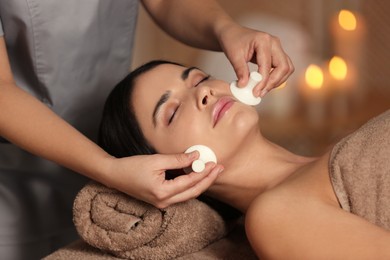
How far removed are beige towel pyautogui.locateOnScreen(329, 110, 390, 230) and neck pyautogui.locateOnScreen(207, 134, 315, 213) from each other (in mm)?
178

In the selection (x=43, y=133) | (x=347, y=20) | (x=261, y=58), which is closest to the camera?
(x=43, y=133)

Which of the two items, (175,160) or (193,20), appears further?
(193,20)

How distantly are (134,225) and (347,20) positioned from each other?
2.20 meters

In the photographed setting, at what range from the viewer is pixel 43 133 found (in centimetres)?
155

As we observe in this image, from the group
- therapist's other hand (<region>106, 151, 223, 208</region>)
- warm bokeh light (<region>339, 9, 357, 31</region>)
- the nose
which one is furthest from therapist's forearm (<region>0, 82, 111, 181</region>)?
warm bokeh light (<region>339, 9, 357, 31</region>)

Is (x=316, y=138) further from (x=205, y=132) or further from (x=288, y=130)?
(x=205, y=132)

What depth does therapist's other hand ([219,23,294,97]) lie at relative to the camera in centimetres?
165

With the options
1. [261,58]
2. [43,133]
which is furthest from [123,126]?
[261,58]

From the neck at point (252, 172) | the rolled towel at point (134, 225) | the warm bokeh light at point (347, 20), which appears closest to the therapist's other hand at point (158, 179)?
the rolled towel at point (134, 225)

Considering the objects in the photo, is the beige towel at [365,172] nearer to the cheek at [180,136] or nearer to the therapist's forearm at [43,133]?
the cheek at [180,136]

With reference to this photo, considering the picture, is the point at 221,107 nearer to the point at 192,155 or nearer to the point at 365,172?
the point at 192,155

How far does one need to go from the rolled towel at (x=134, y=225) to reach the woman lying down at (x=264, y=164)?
0.53ft

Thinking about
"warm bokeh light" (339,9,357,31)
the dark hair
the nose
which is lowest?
"warm bokeh light" (339,9,357,31)

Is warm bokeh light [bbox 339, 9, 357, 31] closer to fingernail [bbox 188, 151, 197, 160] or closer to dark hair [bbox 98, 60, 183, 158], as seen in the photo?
dark hair [bbox 98, 60, 183, 158]
